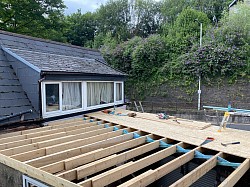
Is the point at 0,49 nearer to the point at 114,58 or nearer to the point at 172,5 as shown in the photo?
the point at 114,58

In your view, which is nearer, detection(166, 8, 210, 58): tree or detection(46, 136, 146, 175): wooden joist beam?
detection(46, 136, 146, 175): wooden joist beam

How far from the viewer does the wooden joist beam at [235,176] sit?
8.70ft

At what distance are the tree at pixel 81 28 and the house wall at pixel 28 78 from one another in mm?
18712

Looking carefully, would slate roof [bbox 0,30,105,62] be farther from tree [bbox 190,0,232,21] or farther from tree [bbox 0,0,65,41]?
tree [bbox 190,0,232,21]

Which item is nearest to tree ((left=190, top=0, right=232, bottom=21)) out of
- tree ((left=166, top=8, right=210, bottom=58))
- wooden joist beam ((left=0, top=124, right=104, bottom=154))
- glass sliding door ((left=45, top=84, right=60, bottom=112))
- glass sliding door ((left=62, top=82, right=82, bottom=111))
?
tree ((left=166, top=8, right=210, bottom=58))

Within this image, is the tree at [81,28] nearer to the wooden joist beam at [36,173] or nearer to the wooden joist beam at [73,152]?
the wooden joist beam at [73,152]

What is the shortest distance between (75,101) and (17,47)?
253 cm

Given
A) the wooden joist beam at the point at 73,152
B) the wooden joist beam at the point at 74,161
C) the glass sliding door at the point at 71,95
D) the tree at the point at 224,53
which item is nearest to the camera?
the wooden joist beam at the point at 74,161

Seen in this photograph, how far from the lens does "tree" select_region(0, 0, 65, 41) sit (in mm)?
15707

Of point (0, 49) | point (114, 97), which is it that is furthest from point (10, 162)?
point (114, 97)

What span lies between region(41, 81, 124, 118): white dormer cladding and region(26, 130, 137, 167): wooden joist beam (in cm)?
233

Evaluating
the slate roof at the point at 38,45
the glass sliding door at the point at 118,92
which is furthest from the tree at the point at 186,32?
the slate roof at the point at 38,45

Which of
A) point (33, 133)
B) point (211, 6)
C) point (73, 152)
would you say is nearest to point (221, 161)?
point (73, 152)

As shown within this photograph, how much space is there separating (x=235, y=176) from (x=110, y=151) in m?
2.06
